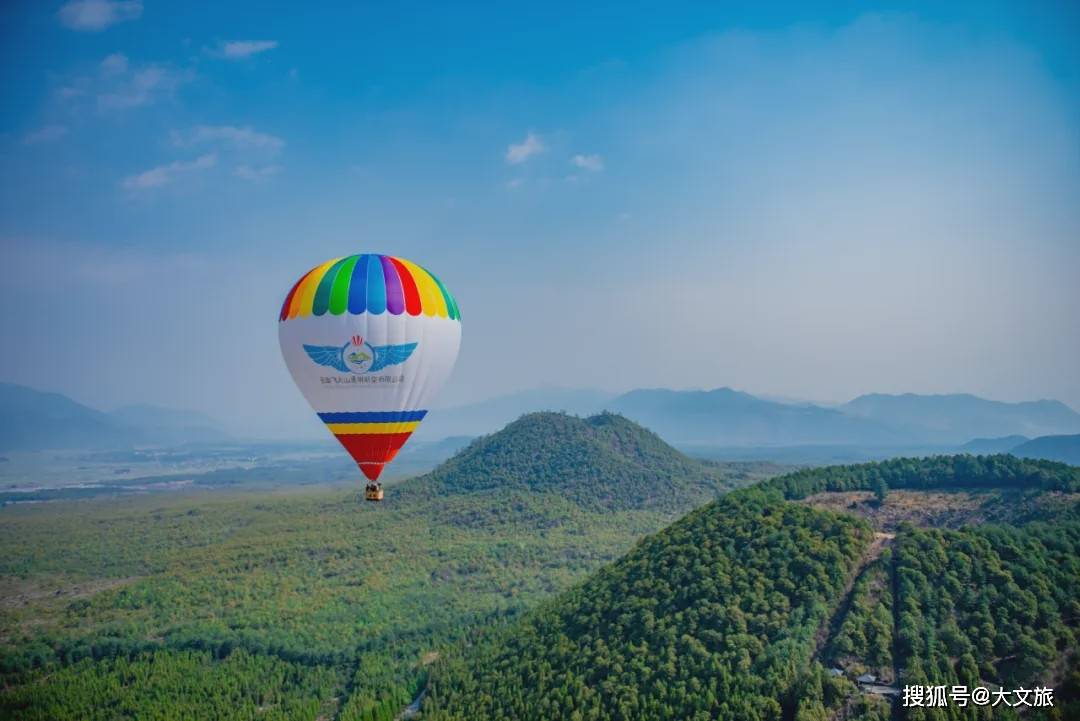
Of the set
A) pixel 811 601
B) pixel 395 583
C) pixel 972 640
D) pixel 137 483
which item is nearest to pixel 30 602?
pixel 395 583

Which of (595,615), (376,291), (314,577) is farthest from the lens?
(314,577)

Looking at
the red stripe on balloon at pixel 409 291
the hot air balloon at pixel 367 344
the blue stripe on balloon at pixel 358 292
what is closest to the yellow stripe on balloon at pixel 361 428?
the hot air balloon at pixel 367 344

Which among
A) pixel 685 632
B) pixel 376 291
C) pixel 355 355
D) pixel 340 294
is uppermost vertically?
pixel 376 291

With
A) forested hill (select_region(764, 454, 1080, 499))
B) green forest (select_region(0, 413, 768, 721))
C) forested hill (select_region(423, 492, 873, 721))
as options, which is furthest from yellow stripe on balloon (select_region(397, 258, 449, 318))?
forested hill (select_region(764, 454, 1080, 499))

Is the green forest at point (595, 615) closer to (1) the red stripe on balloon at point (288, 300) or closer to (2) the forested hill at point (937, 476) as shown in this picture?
(2) the forested hill at point (937, 476)

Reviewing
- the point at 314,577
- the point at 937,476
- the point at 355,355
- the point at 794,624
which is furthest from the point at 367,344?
the point at 314,577

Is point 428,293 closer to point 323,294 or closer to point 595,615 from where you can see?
point 323,294

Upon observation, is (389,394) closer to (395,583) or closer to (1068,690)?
(1068,690)
